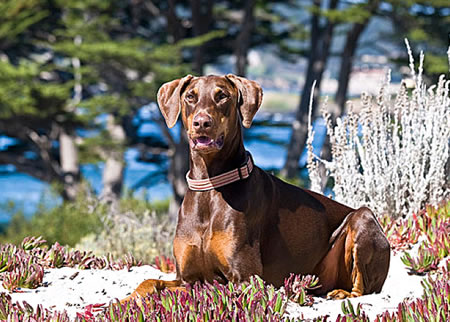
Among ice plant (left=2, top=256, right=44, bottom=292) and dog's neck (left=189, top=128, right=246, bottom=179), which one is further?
ice plant (left=2, top=256, right=44, bottom=292)

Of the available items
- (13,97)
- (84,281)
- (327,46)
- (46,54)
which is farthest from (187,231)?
(46,54)

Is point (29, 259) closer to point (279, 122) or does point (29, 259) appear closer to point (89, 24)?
point (89, 24)

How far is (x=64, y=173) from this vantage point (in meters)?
15.3

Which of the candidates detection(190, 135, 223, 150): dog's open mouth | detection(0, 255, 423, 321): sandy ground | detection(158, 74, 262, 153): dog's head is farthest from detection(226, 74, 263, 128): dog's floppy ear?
detection(0, 255, 423, 321): sandy ground

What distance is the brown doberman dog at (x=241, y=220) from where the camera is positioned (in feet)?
10.8

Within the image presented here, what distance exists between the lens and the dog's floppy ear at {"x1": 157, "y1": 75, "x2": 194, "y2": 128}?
3584 millimetres

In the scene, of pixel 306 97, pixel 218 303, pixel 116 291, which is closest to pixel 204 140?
pixel 218 303

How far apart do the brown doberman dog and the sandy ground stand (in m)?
0.23

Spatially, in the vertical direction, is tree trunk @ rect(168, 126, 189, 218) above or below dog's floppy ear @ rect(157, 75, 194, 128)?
below

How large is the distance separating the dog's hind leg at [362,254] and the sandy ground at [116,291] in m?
0.10

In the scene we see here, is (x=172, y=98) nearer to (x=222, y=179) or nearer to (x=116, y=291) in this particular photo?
(x=222, y=179)

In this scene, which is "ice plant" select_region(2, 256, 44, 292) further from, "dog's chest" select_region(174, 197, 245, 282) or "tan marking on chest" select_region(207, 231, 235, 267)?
"tan marking on chest" select_region(207, 231, 235, 267)

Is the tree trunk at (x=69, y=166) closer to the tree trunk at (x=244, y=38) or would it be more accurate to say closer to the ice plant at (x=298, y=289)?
the tree trunk at (x=244, y=38)

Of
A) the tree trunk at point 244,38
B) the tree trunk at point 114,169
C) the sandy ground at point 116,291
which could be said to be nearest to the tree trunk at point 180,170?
the tree trunk at point 114,169
